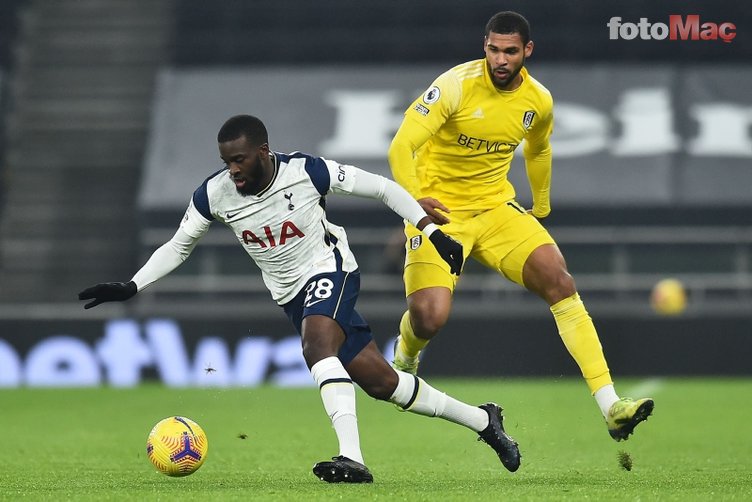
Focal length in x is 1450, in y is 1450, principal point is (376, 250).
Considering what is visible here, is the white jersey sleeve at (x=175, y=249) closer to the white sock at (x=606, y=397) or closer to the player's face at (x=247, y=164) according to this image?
the player's face at (x=247, y=164)

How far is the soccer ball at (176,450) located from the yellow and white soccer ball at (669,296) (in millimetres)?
9923

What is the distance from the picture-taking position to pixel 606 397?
24.2 feet

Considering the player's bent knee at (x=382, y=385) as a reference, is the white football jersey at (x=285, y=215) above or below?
above

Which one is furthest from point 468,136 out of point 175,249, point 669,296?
point 669,296

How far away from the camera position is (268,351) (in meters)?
15.2

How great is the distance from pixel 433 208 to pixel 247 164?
3.77 feet

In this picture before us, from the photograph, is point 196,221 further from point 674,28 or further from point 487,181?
point 674,28

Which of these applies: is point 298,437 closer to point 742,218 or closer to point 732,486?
point 732,486

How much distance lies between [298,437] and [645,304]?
734 centimetres

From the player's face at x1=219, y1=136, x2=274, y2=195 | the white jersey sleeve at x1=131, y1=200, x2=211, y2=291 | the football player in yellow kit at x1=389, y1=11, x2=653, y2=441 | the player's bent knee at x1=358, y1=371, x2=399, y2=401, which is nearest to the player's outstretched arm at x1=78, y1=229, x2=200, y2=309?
the white jersey sleeve at x1=131, y1=200, x2=211, y2=291

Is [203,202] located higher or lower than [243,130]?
lower

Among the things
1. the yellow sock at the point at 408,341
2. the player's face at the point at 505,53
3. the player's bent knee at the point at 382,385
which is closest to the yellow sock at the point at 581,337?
the yellow sock at the point at 408,341

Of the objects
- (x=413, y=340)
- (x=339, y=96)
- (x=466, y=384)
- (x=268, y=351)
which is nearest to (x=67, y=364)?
(x=268, y=351)

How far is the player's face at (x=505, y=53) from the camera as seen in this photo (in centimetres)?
731
